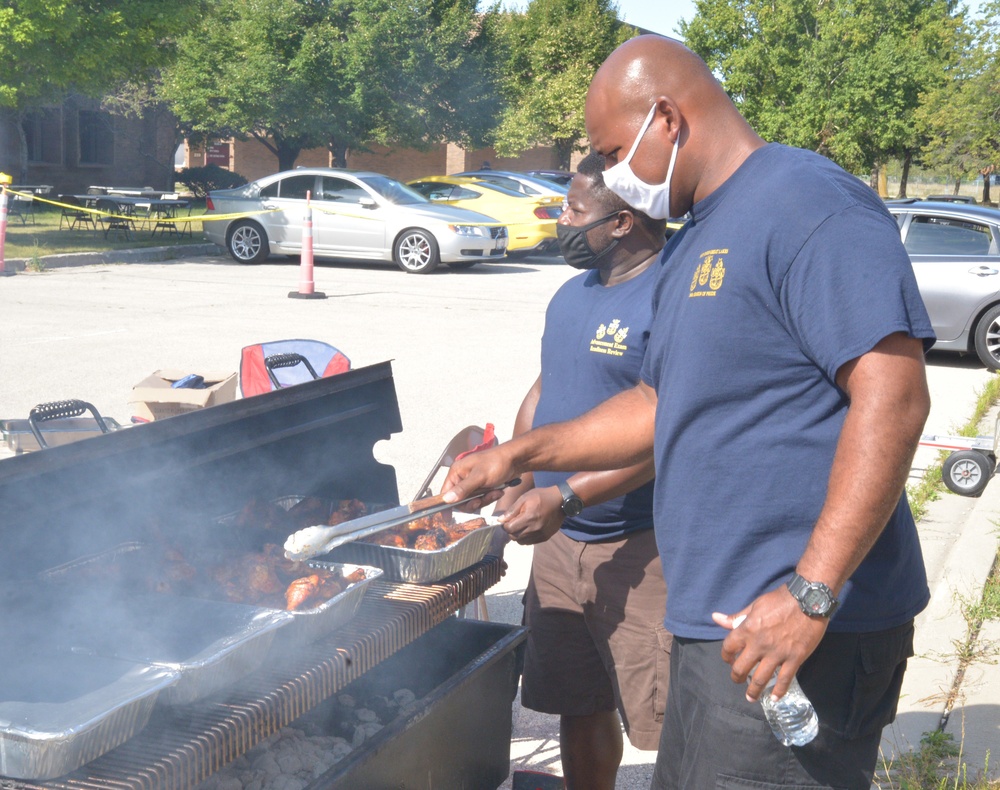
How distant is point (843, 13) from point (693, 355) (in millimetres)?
41502

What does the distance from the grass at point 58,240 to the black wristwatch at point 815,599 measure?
49.4 feet

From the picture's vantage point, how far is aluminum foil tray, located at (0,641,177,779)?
185cm

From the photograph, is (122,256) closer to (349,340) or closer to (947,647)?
(349,340)

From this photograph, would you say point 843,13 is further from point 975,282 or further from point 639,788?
point 639,788

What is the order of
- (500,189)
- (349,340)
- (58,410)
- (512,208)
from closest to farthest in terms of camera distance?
(58,410)
(349,340)
(512,208)
(500,189)

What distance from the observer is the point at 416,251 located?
56.5 ft

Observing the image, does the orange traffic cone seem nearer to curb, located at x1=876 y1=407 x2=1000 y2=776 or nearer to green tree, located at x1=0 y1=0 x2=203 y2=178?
green tree, located at x1=0 y1=0 x2=203 y2=178

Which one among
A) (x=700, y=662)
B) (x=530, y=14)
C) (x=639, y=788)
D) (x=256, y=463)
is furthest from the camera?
(x=530, y=14)

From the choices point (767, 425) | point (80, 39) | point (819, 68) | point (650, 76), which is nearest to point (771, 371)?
point (767, 425)

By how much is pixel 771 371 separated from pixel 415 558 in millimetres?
1332

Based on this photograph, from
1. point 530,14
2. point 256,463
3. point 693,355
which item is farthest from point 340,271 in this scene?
point 530,14

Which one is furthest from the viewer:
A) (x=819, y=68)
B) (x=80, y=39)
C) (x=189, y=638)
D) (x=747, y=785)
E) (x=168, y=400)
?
(x=819, y=68)

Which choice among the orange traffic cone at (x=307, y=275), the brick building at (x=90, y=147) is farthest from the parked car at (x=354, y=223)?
the brick building at (x=90, y=147)

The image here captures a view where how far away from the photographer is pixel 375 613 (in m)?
2.71
